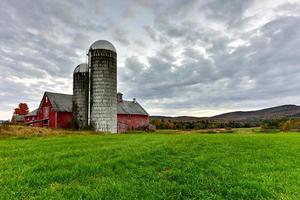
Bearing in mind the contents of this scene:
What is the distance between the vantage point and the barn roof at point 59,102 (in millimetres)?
38375

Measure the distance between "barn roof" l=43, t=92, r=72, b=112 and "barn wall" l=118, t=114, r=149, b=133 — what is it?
875cm

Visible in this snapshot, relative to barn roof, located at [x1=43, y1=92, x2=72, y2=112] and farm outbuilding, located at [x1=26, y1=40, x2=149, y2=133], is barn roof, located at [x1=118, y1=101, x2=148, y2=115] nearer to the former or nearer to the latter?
farm outbuilding, located at [x1=26, y1=40, x2=149, y2=133]

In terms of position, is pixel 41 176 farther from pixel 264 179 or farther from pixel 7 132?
pixel 7 132

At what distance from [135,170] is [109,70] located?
2724 cm

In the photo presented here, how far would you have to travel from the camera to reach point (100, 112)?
3250 cm

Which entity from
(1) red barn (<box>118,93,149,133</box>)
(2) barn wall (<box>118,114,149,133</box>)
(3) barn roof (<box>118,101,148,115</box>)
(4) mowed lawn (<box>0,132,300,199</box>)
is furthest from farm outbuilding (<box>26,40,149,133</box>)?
(4) mowed lawn (<box>0,132,300,199</box>)

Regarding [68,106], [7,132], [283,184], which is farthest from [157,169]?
[68,106]

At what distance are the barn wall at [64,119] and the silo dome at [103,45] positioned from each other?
1151cm

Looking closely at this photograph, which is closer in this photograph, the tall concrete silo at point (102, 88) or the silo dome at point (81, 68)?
the tall concrete silo at point (102, 88)

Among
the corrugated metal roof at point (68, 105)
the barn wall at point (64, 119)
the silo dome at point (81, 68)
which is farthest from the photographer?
the corrugated metal roof at point (68, 105)

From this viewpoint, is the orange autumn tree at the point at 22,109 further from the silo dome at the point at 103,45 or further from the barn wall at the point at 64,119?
the silo dome at the point at 103,45

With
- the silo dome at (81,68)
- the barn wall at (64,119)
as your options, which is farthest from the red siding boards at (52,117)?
the silo dome at (81,68)

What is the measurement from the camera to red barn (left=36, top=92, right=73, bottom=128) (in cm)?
3775

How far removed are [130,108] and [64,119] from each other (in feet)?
44.1
